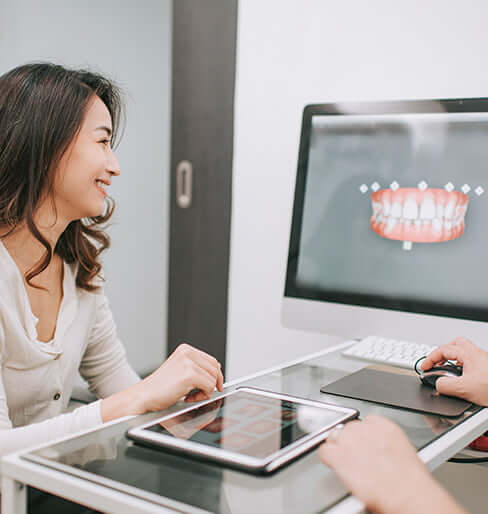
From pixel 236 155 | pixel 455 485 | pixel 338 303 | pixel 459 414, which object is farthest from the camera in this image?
pixel 236 155

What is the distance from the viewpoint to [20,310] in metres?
1.05

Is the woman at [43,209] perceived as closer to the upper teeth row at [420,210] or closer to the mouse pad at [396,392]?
the mouse pad at [396,392]

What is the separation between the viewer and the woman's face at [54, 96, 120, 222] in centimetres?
108

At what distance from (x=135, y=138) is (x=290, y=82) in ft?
4.90

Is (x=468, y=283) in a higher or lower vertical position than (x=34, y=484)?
higher

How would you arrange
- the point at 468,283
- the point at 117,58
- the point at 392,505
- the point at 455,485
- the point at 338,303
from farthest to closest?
the point at 117,58, the point at 338,303, the point at 468,283, the point at 455,485, the point at 392,505

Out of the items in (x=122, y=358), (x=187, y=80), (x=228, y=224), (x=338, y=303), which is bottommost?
(x=122, y=358)

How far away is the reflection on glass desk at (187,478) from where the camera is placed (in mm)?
565

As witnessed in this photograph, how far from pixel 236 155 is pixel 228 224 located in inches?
10.6

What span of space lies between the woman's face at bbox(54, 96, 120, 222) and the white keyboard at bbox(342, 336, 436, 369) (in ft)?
1.91

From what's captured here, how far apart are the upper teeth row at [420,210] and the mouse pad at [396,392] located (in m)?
0.34

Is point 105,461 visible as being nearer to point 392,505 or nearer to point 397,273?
point 392,505

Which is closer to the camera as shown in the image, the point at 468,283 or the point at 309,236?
the point at 468,283

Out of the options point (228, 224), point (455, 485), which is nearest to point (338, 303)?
point (455, 485)
